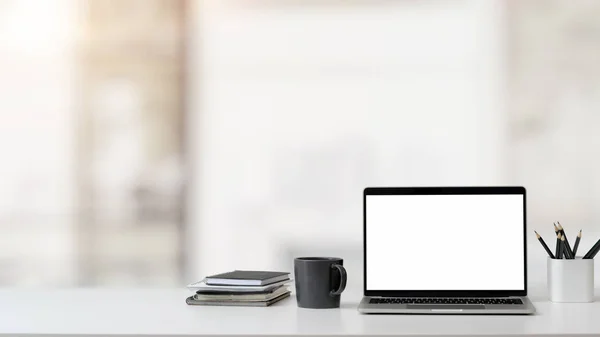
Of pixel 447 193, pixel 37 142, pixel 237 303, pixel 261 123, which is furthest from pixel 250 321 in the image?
pixel 37 142

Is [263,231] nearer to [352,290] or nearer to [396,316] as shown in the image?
[352,290]

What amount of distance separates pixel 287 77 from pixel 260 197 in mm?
333

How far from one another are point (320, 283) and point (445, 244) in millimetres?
319

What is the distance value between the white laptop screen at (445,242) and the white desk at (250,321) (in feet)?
0.37

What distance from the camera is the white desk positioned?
4.31ft

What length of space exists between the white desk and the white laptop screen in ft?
0.37

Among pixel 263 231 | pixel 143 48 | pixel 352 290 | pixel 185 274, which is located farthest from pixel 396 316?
pixel 143 48

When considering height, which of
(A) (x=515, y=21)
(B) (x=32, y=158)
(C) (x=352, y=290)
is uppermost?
(A) (x=515, y=21)

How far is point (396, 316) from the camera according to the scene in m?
1.46

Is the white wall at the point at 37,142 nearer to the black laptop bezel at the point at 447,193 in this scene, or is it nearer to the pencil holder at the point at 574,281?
the black laptop bezel at the point at 447,193

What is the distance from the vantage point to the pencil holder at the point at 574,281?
1648 mm

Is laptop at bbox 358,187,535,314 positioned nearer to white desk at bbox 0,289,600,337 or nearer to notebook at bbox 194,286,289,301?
white desk at bbox 0,289,600,337

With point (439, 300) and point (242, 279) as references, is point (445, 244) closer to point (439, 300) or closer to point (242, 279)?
point (439, 300)

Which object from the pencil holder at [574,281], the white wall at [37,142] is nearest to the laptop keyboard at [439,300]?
the pencil holder at [574,281]
